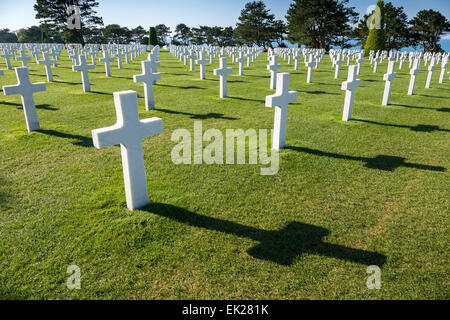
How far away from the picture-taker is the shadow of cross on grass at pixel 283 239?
289 cm

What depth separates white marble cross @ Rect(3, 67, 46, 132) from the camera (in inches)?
237

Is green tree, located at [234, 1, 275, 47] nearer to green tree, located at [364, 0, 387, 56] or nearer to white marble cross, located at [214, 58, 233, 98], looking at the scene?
green tree, located at [364, 0, 387, 56]

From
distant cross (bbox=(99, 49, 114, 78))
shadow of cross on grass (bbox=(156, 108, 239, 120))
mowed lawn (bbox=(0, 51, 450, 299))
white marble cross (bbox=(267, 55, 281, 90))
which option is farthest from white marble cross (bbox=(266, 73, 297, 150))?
distant cross (bbox=(99, 49, 114, 78))

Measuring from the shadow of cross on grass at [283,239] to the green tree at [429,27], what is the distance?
5450 cm

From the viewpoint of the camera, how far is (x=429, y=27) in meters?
45.1

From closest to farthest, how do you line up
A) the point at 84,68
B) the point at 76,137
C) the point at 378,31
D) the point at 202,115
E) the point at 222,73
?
the point at 76,137 < the point at 202,115 < the point at 222,73 < the point at 84,68 < the point at 378,31

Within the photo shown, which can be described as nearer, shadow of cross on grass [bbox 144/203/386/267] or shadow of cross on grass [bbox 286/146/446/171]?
shadow of cross on grass [bbox 144/203/386/267]

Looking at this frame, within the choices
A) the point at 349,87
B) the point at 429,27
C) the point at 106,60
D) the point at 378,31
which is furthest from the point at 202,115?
the point at 429,27

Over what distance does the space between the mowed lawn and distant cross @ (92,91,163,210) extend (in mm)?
256

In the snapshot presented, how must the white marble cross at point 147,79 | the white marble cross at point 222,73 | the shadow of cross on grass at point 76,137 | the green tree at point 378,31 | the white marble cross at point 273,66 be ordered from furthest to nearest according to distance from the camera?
the green tree at point 378,31, the white marble cross at point 273,66, the white marble cross at point 222,73, the white marble cross at point 147,79, the shadow of cross on grass at point 76,137

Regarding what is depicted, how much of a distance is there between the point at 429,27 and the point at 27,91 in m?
55.6

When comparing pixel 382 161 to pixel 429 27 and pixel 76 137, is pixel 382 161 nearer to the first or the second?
pixel 76 137

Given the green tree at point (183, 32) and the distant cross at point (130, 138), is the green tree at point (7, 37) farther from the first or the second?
the distant cross at point (130, 138)

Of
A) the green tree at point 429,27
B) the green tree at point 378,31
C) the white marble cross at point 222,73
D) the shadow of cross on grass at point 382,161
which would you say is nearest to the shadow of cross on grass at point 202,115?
the white marble cross at point 222,73
